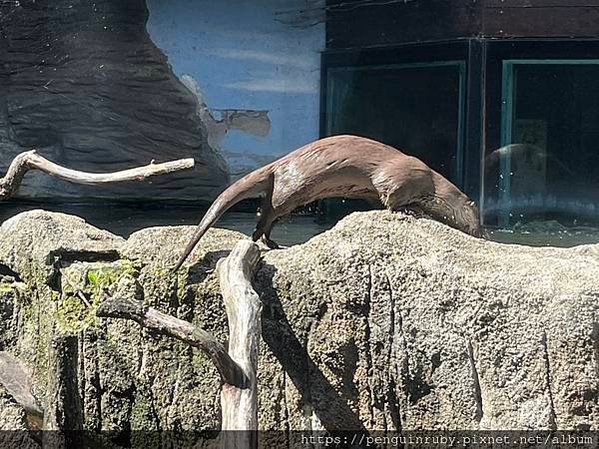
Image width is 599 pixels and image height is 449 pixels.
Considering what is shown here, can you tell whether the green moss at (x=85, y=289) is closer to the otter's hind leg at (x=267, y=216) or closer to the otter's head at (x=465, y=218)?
the otter's hind leg at (x=267, y=216)

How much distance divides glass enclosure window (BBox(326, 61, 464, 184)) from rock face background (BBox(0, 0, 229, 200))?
1266mm

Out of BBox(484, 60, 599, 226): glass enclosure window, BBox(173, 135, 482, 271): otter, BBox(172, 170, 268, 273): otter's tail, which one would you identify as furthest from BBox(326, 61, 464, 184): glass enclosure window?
BBox(172, 170, 268, 273): otter's tail

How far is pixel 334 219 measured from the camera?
809 cm

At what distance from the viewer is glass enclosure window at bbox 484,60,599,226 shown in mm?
7270

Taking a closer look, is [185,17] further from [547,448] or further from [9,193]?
[547,448]

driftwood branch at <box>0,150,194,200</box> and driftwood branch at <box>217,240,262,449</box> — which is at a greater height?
driftwood branch at <box>0,150,194,200</box>

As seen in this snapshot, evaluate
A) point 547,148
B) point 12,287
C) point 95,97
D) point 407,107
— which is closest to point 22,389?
point 12,287

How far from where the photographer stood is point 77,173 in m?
3.66

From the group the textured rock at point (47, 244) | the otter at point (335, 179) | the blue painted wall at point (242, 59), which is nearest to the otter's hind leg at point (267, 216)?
the otter at point (335, 179)

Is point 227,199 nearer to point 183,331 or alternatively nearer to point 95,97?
point 183,331

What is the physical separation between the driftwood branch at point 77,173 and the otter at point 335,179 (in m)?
0.23

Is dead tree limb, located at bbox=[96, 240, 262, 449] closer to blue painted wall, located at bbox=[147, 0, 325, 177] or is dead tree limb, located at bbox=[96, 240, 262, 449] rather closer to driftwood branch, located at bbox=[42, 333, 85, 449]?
driftwood branch, located at bbox=[42, 333, 85, 449]

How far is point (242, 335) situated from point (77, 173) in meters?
1.49

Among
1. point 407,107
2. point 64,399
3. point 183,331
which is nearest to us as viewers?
point 183,331
